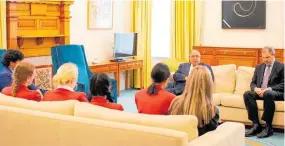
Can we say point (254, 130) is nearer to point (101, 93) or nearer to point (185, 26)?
point (101, 93)

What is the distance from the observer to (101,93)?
3.12 metres

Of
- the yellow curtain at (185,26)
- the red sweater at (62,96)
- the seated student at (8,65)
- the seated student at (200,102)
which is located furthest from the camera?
the yellow curtain at (185,26)

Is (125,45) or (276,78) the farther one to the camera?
(125,45)

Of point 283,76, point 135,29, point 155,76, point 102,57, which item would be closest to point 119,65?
point 102,57

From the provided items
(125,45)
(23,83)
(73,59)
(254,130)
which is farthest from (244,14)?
(23,83)

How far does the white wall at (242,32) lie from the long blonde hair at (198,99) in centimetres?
523

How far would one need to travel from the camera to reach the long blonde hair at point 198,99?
2.76m

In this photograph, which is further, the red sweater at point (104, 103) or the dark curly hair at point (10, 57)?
the dark curly hair at point (10, 57)

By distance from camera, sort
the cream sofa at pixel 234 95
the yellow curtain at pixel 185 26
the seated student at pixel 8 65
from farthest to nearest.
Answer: the yellow curtain at pixel 185 26, the cream sofa at pixel 234 95, the seated student at pixel 8 65

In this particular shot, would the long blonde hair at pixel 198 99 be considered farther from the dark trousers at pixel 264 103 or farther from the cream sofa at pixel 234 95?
the cream sofa at pixel 234 95

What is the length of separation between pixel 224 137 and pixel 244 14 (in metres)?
5.68

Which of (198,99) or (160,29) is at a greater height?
(160,29)

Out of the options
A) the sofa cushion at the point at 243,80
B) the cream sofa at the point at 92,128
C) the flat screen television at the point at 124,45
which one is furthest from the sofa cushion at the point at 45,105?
the flat screen television at the point at 124,45

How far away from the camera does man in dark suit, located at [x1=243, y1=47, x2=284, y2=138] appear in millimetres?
5102
